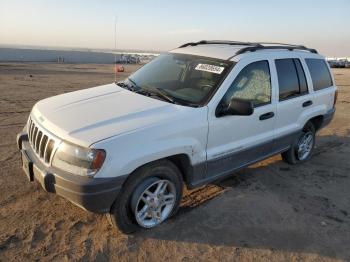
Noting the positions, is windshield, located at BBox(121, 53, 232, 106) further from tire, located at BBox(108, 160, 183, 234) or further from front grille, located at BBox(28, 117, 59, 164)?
front grille, located at BBox(28, 117, 59, 164)

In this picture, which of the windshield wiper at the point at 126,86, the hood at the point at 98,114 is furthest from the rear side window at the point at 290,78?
the windshield wiper at the point at 126,86

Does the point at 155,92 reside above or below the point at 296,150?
above

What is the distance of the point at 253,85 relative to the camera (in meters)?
4.80

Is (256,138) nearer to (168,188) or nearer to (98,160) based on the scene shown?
(168,188)

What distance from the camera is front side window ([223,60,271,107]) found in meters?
4.50

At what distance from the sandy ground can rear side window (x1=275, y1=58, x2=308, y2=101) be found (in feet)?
4.36

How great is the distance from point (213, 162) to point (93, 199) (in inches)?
62.3

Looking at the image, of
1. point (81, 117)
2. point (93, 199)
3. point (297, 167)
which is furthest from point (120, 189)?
point (297, 167)

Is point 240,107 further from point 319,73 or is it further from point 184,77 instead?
point 319,73

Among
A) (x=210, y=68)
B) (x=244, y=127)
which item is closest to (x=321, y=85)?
(x=244, y=127)

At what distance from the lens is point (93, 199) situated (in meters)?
3.45

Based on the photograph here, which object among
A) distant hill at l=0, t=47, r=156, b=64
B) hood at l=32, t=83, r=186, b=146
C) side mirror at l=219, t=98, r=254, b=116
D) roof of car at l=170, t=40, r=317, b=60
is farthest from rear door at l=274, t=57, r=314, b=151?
distant hill at l=0, t=47, r=156, b=64

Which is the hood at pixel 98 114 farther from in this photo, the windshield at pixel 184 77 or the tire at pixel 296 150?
the tire at pixel 296 150

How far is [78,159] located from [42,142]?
63 cm
